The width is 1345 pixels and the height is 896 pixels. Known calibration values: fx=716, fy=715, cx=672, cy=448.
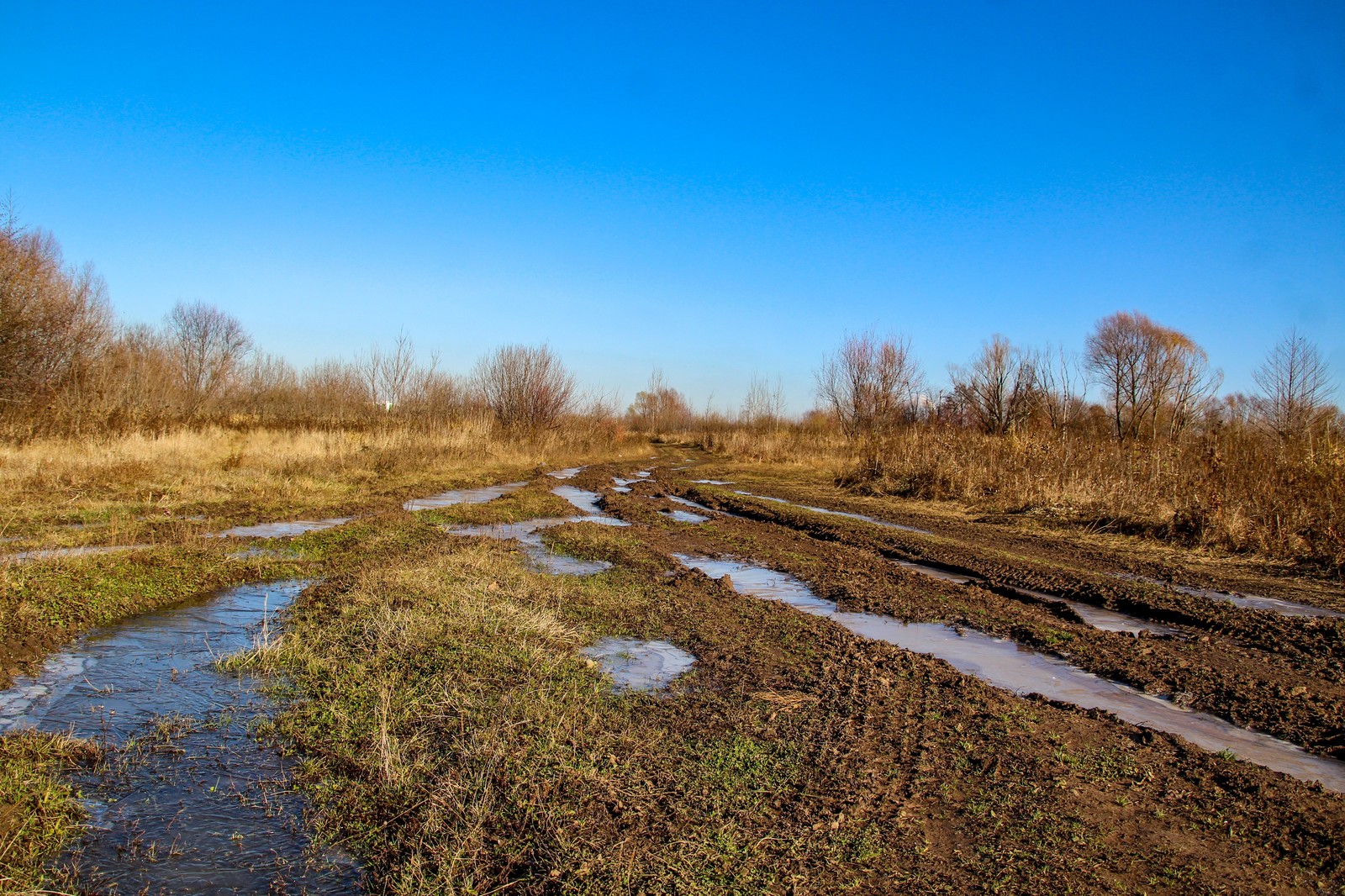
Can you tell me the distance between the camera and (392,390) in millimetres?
28594

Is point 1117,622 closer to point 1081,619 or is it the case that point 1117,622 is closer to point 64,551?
point 1081,619

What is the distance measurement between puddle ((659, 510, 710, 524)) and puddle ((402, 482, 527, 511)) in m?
3.86

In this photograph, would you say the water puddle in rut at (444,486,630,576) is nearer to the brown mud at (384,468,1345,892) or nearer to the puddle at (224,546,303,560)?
the puddle at (224,546,303,560)

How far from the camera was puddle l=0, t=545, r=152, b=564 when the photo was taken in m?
7.62

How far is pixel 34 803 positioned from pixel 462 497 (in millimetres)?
13320

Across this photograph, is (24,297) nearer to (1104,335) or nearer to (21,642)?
(21,642)

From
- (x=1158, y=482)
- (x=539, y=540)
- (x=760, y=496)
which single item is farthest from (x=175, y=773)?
(x=760, y=496)

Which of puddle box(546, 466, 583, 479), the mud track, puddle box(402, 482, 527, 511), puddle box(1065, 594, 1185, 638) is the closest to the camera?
the mud track

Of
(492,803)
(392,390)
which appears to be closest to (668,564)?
(492,803)

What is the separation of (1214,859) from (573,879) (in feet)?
8.32

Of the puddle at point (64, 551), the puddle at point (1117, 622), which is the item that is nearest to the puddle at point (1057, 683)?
the puddle at point (1117, 622)

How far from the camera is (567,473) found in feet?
81.4

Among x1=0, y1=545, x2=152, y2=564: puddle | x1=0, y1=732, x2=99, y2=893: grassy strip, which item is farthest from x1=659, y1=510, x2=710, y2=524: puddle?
x1=0, y1=732, x2=99, y2=893: grassy strip

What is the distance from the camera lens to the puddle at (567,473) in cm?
2291
